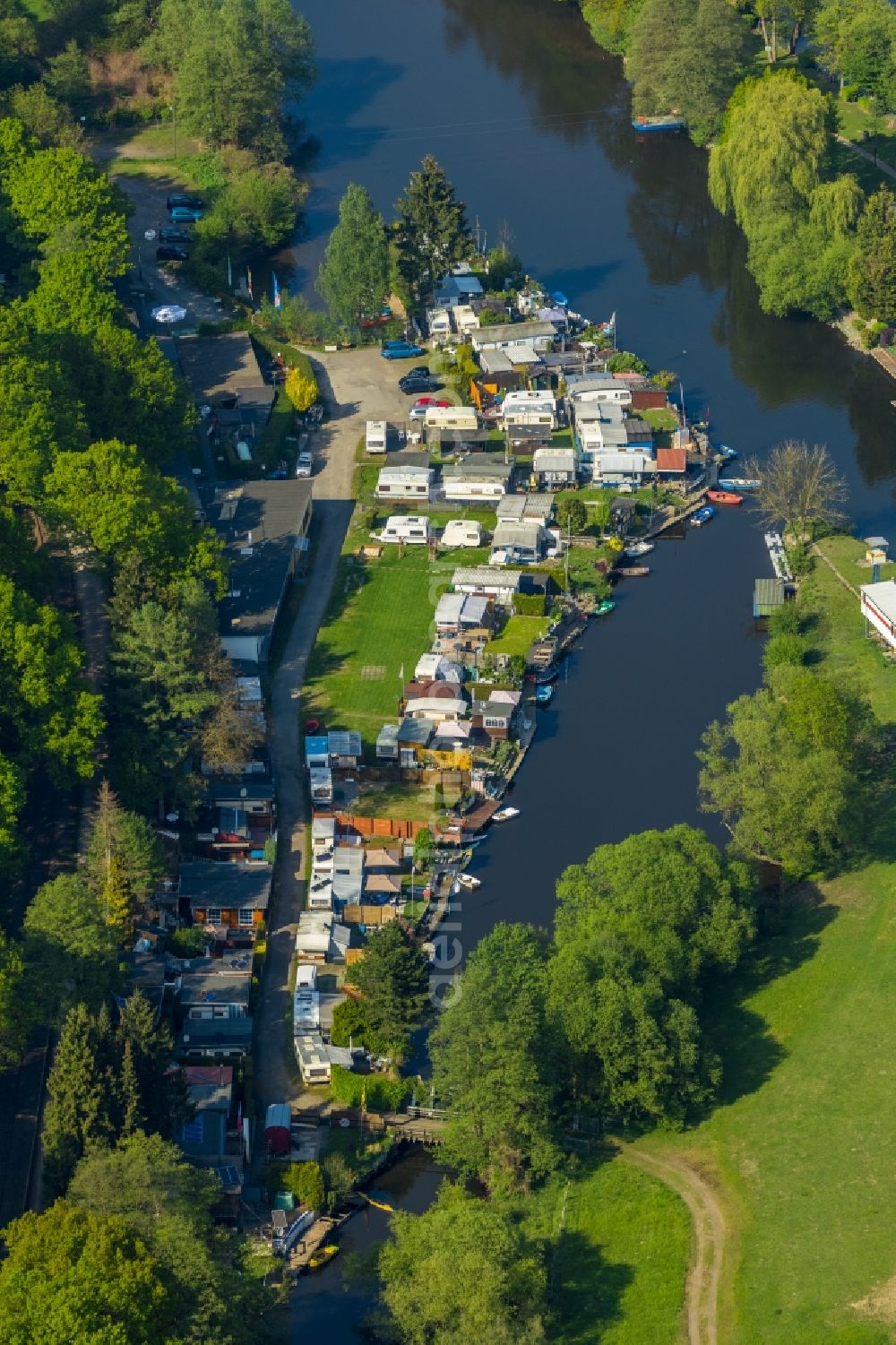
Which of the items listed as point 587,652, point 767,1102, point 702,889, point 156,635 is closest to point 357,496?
point 587,652

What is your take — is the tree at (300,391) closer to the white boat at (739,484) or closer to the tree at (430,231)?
the tree at (430,231)

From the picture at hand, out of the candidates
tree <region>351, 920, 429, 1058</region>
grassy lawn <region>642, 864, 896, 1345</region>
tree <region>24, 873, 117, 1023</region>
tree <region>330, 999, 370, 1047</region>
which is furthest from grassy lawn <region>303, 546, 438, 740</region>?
grassy lawn <region>642, 864, 896, 1345</region>

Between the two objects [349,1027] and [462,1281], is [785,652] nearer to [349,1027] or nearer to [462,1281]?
[349,1027]

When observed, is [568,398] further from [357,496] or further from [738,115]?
[738,115]

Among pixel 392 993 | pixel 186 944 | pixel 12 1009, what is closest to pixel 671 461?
pixel 186 944

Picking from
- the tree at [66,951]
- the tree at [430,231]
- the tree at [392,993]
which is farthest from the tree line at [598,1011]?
the tree at [430,231]
